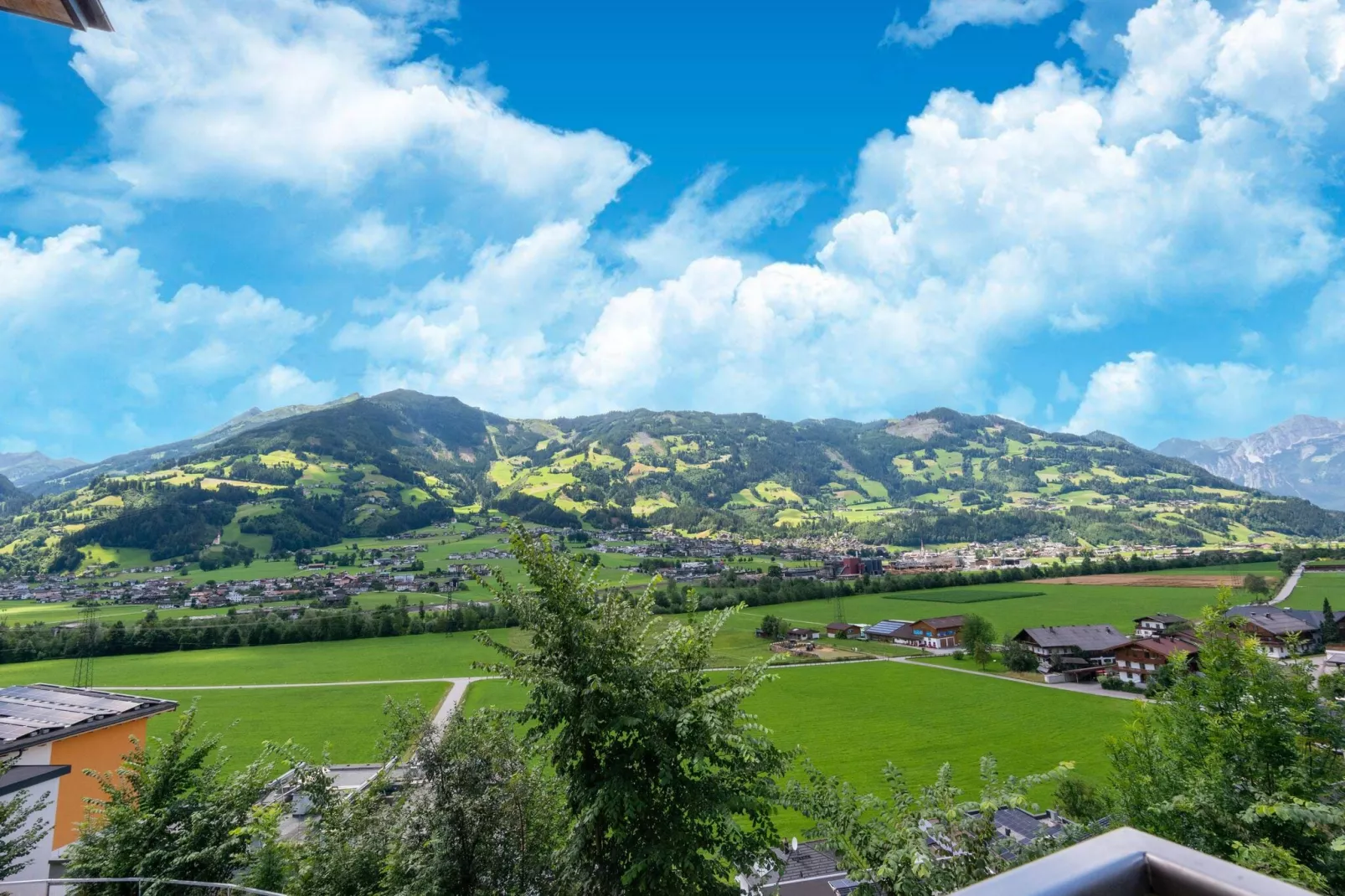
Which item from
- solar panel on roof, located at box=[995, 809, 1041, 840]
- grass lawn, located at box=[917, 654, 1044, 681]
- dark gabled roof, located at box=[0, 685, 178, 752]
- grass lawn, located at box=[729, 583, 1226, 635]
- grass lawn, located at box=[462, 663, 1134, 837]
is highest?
dark gabled roof, located at box=[0, 685, 178, 752]

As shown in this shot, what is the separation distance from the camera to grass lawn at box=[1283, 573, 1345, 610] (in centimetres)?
7744

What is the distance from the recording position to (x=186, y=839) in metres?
10.0

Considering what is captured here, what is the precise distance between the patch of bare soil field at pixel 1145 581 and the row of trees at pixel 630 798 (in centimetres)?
10895

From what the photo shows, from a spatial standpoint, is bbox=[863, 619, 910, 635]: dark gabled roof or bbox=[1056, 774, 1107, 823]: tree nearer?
bbox=[1056, 774, 1107, 823]: tree

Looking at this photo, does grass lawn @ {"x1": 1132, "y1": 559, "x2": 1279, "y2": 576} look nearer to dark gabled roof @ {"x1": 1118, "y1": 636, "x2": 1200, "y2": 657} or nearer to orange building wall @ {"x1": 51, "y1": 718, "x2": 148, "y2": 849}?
dark gabled roof @ {"x1": 1118, "y1": 636, "x2": 1200, "y2": 657}

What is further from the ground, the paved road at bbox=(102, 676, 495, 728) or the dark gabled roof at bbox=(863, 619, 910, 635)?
the paved road at bbox=(102, 676, 495, 728)

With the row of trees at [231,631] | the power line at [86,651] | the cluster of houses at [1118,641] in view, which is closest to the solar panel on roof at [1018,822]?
the cluster of houses at [1118,641]

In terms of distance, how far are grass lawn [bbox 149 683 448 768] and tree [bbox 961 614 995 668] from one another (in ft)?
178

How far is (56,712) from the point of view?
14.0m

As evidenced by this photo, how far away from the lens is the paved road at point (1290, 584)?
84919mm

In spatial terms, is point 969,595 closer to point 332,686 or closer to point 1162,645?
point 1162,645

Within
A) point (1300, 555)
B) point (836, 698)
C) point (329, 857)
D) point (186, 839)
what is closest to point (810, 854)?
point (329, 857)

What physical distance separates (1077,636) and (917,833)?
6897 centimetres

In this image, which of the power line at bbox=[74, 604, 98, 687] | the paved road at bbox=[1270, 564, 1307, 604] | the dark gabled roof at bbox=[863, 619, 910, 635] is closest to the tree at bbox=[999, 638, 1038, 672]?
the dark gabled roof at bbox=[863, 619, 910, 635]
